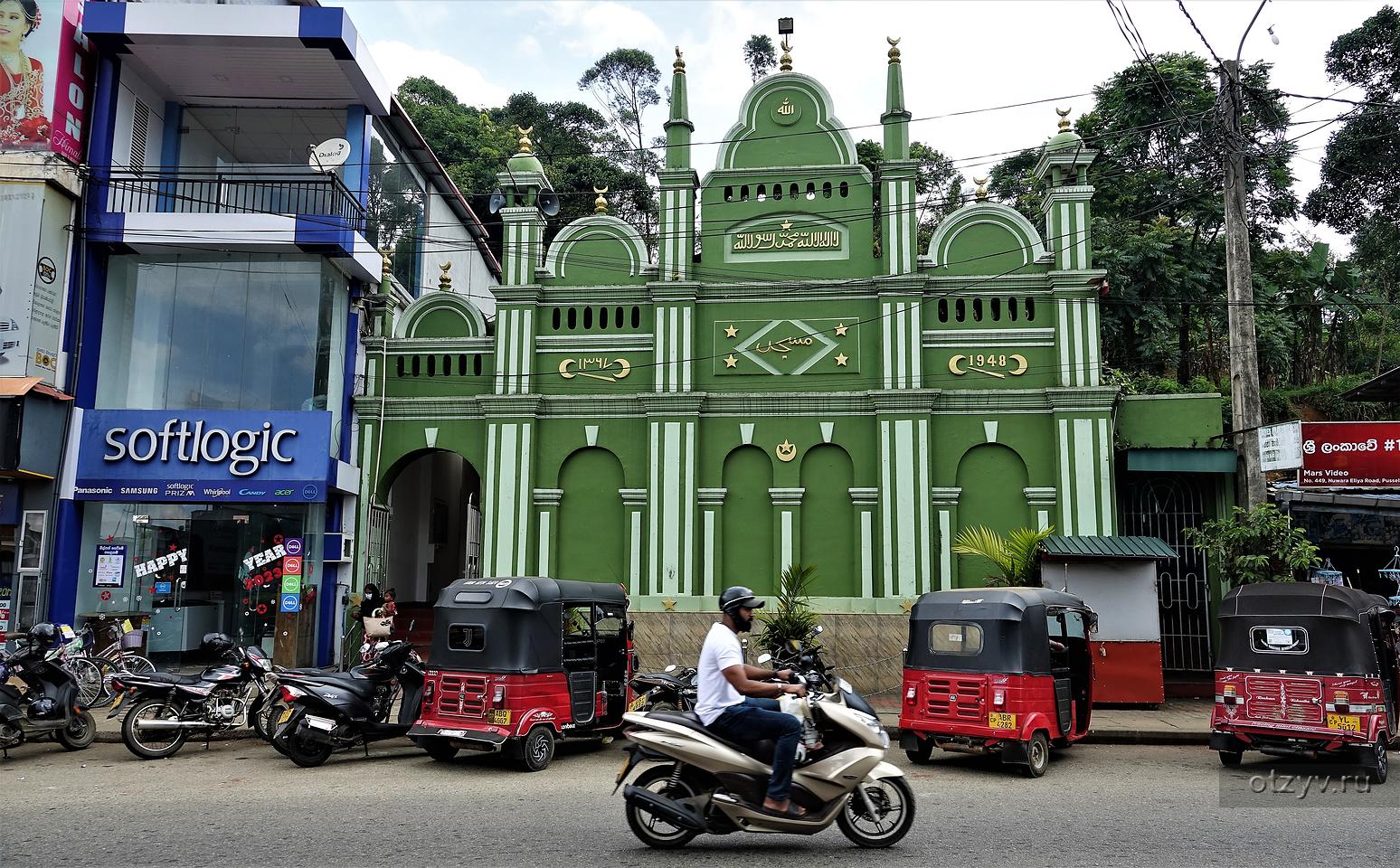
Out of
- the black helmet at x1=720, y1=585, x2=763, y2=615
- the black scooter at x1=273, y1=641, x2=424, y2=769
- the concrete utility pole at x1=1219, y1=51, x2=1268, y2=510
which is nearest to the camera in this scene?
the black helmet at x1=720, y1=585, x2=763, y2=615

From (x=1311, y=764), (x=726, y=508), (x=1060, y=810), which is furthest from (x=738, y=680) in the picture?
(x=726, y=508)

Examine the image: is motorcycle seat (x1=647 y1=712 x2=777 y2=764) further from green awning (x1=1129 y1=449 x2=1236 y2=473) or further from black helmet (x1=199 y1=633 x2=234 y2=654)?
green awning (x1=1129 y1=449 x2=1236 y2=473)

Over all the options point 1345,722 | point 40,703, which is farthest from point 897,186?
point 40,703

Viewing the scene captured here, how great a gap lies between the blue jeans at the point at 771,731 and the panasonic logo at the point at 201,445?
13.3m

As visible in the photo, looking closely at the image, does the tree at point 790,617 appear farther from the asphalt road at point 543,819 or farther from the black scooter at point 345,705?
the black scooter at point 345,705

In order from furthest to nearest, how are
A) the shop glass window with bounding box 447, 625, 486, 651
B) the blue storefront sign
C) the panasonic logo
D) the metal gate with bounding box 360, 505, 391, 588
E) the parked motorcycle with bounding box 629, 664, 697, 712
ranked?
the metal gate with bounding box 360, 505, 391, 588
the panasonic logo
the blue storefront sign
the parked motorcycle with bounding box 629, 664, 697, 712
the shop glass window with bounding box 447, 625, 486, 651

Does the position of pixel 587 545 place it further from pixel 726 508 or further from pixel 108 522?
pixel 108 522

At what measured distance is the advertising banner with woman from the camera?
17.1 meters

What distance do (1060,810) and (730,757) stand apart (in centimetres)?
345

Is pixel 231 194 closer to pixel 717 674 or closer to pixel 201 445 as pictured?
pixel 201 445

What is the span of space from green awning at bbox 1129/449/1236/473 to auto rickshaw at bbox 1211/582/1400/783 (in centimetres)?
656

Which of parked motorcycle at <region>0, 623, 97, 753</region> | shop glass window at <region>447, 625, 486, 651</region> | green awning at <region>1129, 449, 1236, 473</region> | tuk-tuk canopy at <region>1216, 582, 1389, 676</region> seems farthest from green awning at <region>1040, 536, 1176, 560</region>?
Answer: parked motorcycle at <region>0, 623, 97, 753</region>

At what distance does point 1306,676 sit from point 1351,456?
11.3 meters

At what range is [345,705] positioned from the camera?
10.7 m
